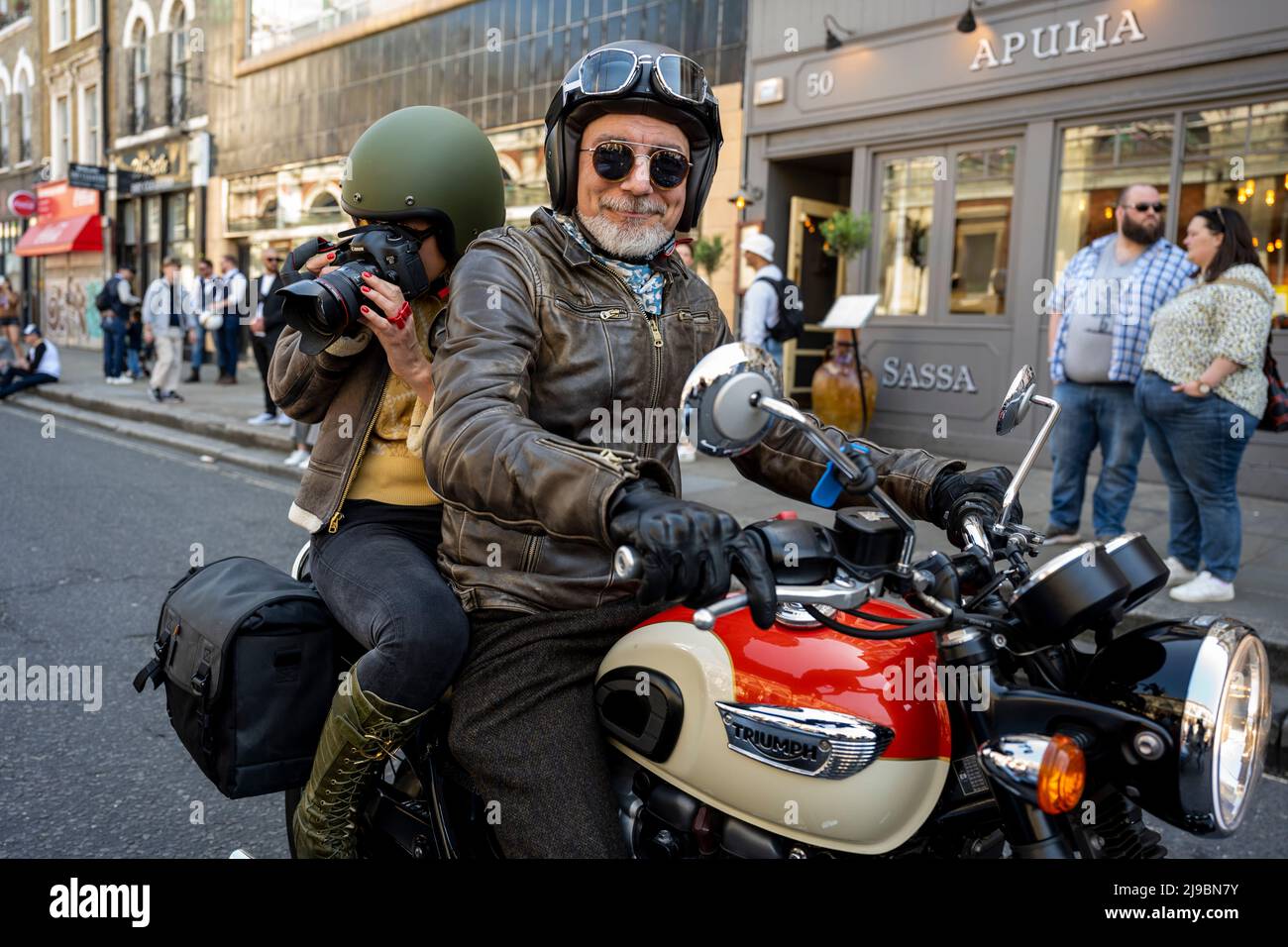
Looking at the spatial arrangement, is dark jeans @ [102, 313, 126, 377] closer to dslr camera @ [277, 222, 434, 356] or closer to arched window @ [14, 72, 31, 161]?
dslr camera @ [277, 222, 434, 356]

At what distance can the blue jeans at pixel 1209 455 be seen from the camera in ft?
16.6

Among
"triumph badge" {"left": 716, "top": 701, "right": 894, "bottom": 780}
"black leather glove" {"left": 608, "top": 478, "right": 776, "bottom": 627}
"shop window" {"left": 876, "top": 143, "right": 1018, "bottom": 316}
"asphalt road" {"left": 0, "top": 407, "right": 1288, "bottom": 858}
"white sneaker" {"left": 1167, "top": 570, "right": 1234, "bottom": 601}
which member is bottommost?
"asphalt road" {"left": 0, "top": 407, "right": 1288, "bottom": 858}

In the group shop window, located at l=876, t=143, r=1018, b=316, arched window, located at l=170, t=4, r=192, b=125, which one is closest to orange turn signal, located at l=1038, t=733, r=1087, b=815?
shop window, located at l=876, t=143, r=1018, b=316

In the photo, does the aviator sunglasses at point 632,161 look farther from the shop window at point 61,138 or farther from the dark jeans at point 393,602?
the shop window at point 61,138

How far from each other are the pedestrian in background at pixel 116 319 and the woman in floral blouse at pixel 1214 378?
15259mm

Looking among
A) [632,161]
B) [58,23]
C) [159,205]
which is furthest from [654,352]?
[58,23]

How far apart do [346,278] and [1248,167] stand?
828 centimetres

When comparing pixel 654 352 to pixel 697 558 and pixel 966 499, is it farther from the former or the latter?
pixel 697 558

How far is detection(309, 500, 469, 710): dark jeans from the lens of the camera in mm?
1818

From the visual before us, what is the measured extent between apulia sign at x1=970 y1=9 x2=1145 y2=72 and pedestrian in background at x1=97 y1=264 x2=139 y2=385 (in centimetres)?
1296

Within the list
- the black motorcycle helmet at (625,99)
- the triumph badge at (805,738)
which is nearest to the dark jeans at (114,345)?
the black motorcycle helmet at (625,99)

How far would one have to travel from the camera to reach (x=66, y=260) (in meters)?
26.9
